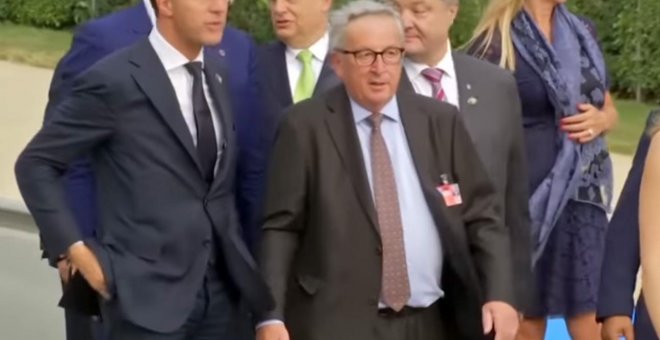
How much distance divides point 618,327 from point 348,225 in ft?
2.62

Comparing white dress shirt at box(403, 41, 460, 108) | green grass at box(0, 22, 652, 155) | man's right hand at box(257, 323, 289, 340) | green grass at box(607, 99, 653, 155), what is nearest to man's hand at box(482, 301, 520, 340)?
man's right hand at box(257, 323, 289, 340)

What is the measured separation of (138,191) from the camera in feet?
14.7

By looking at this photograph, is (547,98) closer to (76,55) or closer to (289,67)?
(289,67)

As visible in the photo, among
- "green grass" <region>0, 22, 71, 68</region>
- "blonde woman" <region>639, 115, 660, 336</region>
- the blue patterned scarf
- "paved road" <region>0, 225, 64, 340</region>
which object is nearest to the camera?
"blonde woman" <region>639, 115, 660, 336</region>

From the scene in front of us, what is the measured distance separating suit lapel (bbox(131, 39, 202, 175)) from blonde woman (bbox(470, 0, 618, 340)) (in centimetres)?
156

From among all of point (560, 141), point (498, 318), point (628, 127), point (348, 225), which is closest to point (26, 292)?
point (560, 141)

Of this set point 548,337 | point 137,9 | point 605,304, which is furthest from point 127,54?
point 548,337

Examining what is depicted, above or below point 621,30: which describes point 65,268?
above

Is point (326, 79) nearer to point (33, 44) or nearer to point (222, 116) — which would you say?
point (222, 116)

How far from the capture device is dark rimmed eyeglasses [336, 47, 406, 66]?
4488 mm

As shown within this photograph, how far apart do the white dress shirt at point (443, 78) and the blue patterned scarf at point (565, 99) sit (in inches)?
23.3

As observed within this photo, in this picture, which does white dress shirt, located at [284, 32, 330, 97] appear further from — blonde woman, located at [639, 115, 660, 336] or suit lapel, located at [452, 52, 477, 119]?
blonde woman, located at [639, 115, 660, 336]

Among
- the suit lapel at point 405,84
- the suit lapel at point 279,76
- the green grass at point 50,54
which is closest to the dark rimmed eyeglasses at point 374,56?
the suit lapel at point 405,84

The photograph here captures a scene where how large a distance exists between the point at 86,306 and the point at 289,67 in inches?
43.0
